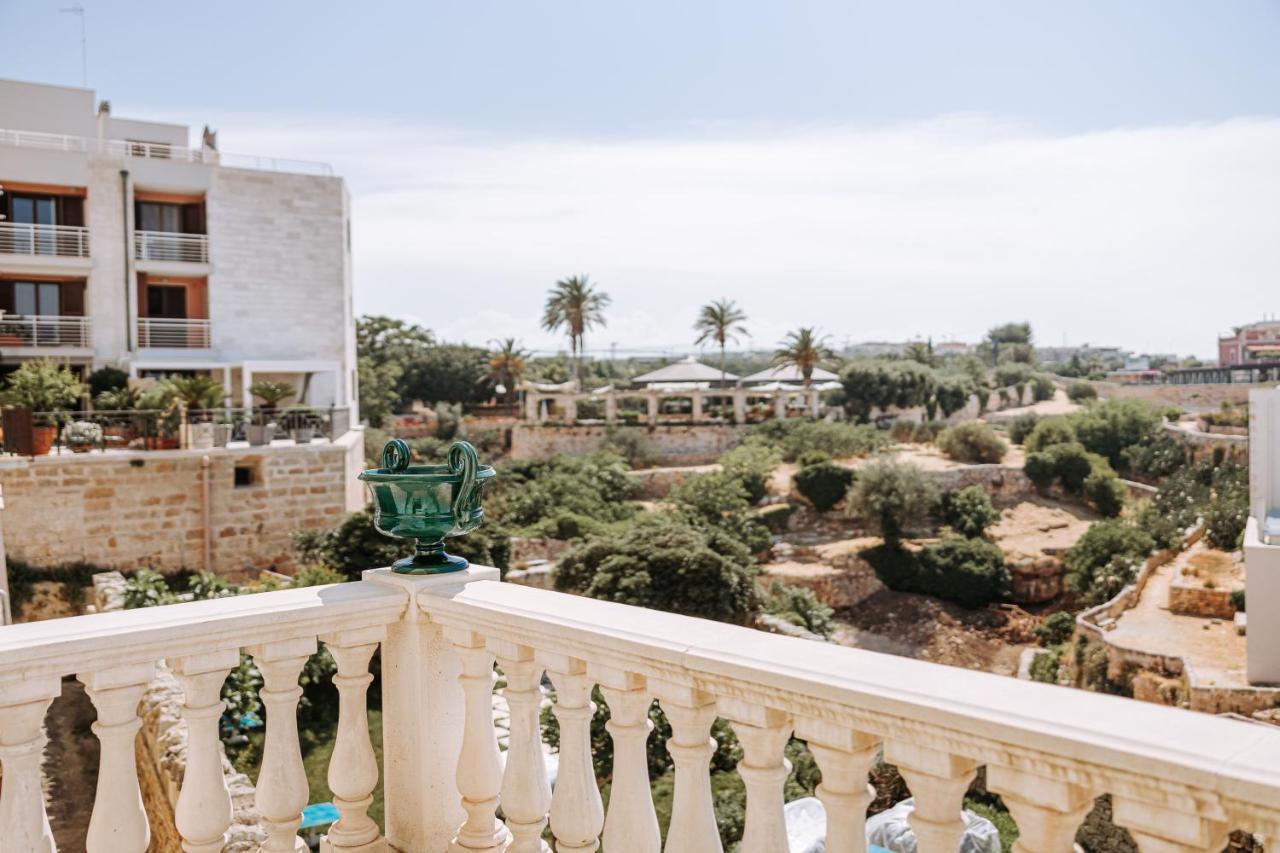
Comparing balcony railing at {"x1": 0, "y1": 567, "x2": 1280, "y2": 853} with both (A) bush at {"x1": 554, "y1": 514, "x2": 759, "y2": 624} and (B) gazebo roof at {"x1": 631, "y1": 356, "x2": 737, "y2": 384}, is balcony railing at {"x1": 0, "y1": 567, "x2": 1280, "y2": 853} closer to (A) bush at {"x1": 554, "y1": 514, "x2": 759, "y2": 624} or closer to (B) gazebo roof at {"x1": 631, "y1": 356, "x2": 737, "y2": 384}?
(A) bush at {"x1": 554, "y1": 514, "x2": 759, "y2": 624}

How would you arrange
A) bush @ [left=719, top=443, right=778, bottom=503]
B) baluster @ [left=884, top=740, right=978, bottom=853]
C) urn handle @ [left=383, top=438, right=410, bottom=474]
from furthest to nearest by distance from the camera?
bush @ [left=719, top=443, right=778, bottom=503]
urn handle @ [left=383, top=438, right=410, bottom=474]
baluster @ [left=884, top=740, right=978, bottom=853]

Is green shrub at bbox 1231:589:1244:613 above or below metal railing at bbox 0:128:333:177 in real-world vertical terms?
below

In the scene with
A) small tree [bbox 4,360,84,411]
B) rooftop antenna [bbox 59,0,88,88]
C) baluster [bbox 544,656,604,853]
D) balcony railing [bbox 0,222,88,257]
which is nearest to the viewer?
baluster [bbox 544,656,604,853]

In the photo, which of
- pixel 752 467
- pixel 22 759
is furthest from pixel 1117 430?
pixel 22 759

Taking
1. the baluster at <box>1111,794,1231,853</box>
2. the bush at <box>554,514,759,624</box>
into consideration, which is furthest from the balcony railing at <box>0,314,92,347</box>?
the baluster at <box>1111,794,1231,853</box>

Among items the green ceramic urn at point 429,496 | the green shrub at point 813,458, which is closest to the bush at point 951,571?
the green shrub at point 813,458

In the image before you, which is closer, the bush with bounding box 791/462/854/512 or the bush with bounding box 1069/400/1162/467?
the bush with bounding box 791/462/854/512

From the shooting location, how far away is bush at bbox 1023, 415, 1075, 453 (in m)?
35.6

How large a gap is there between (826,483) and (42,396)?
67.5ft

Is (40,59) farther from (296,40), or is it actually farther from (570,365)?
(570,365)

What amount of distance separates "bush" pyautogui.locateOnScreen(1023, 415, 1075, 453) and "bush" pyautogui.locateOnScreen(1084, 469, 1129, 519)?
307 cm

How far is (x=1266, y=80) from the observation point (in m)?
48.6


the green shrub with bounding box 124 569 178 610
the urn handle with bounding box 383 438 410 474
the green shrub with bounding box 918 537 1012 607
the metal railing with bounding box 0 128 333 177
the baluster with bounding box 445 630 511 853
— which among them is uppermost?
the metal railing with bounding box 0 128 333 177

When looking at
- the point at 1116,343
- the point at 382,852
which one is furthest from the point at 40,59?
the point at 1116,343
